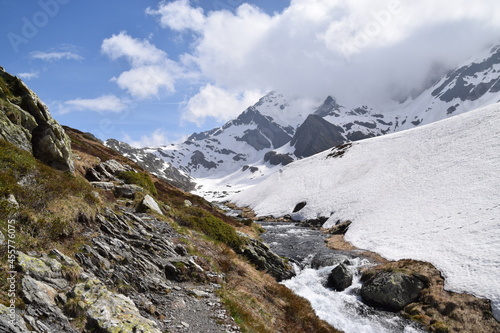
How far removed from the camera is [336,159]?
235 feet

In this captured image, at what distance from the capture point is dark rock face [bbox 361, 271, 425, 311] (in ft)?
56.7

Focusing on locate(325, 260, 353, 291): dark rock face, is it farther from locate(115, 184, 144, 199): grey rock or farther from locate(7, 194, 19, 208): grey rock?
locate(7, 194, 19, 208): grey rock

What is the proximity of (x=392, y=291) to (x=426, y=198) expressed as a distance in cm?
2044

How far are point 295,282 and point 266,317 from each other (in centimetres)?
1038

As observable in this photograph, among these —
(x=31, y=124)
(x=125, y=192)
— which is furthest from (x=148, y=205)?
(x=31, y=124)

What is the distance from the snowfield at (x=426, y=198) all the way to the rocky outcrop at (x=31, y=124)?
1036 inches

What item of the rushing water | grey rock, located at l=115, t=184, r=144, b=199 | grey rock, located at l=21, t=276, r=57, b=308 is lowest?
the rushing water

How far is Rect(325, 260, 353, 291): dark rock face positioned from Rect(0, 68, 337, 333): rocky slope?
5.96 m

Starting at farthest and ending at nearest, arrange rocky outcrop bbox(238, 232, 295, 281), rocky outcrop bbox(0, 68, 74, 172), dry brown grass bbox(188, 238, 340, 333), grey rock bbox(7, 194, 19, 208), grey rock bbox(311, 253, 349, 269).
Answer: grey rock bbox(311, 253, 349, 269) < rocky outcrop bbox(238, 232, 295, 281) < rocky outcrop bbox(0, 68, 74, 172) < dry brown grass bbox(188, 238, 340, 333) < grey rock bbox(7, 194, 19, 208)

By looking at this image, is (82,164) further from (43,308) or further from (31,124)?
(43,308)

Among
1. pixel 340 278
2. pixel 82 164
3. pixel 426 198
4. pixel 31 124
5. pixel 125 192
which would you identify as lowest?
pixel 340 278

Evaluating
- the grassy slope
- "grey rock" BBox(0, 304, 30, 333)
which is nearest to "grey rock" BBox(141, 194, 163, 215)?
the grassy slope

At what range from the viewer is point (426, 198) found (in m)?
32.9

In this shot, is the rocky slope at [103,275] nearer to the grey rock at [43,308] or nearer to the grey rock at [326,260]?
the grey rock at [43,308]
